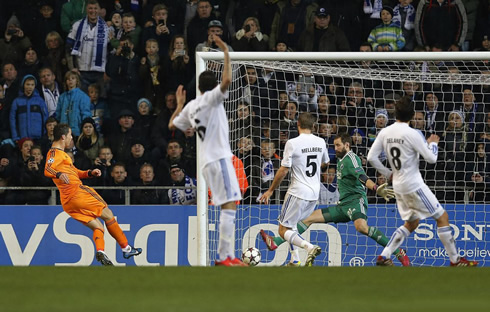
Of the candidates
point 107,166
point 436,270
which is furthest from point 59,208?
point 436,270

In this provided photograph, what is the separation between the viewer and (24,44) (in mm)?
17078

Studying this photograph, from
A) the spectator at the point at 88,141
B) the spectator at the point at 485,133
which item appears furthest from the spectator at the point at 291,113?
the spectator at the point at 88,141

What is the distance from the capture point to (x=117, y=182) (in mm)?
15430

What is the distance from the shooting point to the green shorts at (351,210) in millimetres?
13312

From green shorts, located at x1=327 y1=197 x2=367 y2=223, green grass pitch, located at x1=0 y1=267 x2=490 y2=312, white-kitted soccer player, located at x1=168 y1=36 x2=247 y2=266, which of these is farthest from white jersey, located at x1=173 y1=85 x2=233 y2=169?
green shorts, located at x1=327 y1=197 x2=367 y2=223

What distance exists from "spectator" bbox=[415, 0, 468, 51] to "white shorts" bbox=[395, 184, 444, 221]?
6568 mm

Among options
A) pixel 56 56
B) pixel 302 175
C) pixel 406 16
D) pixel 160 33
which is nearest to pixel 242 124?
pixel 302 175

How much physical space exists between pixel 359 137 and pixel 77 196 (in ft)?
14.4

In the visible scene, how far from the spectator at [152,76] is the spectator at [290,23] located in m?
1.92

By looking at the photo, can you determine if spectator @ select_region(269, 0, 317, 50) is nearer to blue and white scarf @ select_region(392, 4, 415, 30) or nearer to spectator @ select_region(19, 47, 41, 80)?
blue and white scarf @ select_region(392, 4, 415, 30)

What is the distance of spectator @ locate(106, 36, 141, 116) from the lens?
54.4 feet

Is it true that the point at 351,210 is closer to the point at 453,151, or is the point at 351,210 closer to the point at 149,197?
the point at 453,151

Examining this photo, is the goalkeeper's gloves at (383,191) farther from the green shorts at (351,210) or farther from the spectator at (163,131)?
the spectator at (163,131)

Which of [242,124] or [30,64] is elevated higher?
[30,64]
